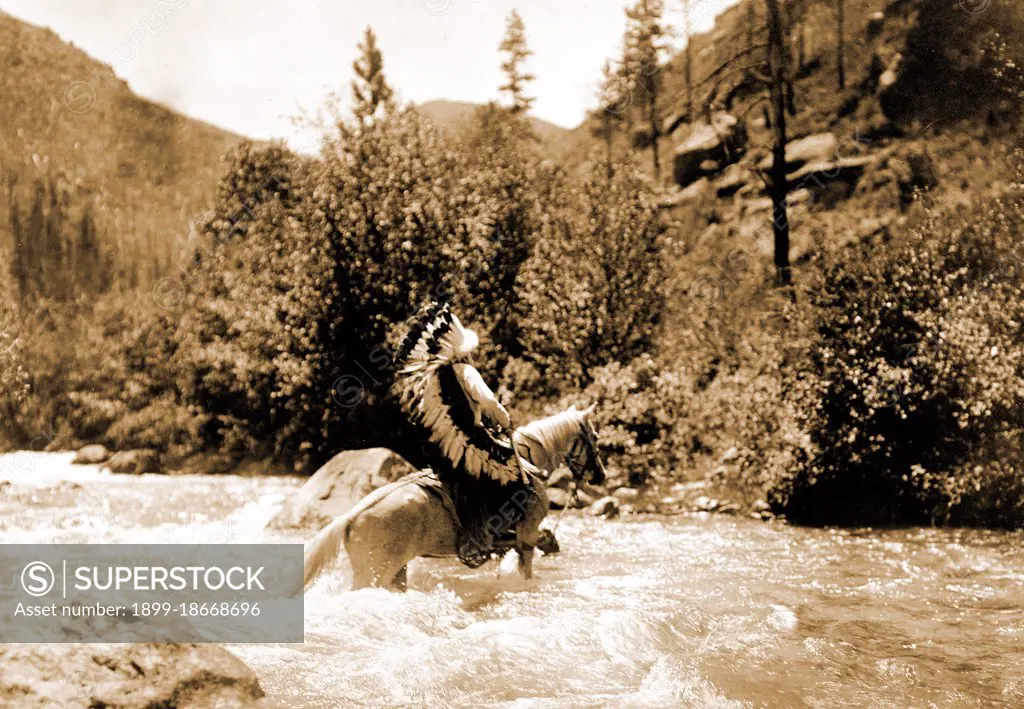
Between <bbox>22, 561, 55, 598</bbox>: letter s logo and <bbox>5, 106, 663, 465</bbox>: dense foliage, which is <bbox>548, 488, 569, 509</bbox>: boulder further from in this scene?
<bbox>22, 561, 55, 598</bbox>: letter s logo

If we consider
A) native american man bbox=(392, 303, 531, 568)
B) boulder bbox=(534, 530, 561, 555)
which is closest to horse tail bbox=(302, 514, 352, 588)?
native american man bbox=(392, 303, 531, 568)

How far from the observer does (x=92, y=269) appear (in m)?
29.2

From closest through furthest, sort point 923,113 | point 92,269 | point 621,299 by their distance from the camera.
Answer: point 621,299, point 92,269, point 923,113

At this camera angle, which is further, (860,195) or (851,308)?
(860,195)

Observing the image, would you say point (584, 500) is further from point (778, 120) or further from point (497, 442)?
point (778, 120)

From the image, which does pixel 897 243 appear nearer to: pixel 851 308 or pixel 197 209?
pixel 851 308

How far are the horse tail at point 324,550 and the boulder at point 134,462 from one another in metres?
15.4

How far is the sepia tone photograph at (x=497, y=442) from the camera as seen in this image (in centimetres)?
504

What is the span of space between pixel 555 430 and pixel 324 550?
2735mm

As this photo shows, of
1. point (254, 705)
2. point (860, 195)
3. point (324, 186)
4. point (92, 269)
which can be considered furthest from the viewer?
point (860, 195)

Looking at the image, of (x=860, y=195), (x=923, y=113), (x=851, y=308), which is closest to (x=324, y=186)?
(x=851, y=308)

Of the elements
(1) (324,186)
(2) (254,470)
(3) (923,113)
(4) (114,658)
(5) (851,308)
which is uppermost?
(3) (923,113)

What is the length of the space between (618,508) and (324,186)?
10903 millimetres

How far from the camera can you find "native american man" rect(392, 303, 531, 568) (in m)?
6.82
